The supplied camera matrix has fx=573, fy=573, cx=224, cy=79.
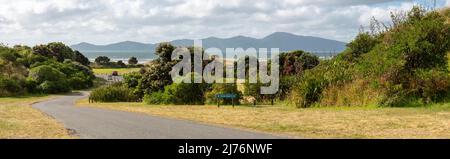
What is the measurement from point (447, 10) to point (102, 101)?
993 inches

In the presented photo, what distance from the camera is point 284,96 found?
3091 cm

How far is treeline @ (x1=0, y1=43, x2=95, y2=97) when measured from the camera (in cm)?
5893

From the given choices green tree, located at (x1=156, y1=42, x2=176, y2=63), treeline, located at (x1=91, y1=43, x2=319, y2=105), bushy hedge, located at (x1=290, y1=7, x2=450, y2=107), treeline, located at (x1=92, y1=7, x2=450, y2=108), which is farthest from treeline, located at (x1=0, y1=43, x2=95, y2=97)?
bushy hedge, located at (x1=290, y1=7, x2=450, y2=107)

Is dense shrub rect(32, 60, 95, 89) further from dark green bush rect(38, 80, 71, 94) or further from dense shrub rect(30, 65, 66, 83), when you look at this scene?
dense shrub rect(30, 65, 66, 83)

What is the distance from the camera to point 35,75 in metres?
67.2

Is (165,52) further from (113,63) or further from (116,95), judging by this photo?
(113,63)

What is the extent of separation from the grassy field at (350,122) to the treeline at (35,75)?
138 feet

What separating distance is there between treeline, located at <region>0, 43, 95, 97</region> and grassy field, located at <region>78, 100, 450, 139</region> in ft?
138

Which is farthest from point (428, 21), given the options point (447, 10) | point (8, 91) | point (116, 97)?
point (8, 91)

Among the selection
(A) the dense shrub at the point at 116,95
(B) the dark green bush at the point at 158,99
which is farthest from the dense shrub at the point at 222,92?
(A) the dense shrub at the point at 116,95

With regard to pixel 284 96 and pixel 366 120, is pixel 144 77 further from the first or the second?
pixel 366 120

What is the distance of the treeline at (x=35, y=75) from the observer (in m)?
58.9

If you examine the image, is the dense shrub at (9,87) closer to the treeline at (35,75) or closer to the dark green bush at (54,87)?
the treeline at (35,75)

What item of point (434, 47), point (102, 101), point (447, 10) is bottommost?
point (102, 101)
